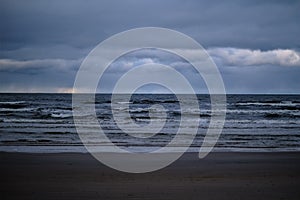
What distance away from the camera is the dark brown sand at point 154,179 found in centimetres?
821

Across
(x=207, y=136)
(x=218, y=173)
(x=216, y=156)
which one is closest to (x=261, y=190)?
(x=218, y=173)

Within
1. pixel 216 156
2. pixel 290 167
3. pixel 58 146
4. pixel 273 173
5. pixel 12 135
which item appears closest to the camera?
pixel 273 173

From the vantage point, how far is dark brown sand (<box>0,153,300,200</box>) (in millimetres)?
8211

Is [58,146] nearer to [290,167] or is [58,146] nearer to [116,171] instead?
[116,171]

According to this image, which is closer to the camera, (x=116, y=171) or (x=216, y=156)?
(x=116, y=171)

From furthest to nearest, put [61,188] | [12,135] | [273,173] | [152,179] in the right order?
[12,135]
[273,173]
[152,179]
[61,188]

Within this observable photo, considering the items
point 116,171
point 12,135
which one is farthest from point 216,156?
point 12,135

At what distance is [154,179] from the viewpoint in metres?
9.97

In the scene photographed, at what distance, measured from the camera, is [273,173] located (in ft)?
35.9

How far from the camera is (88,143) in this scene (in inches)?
728

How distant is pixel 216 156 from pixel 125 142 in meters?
6.03

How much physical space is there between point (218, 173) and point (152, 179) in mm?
2124

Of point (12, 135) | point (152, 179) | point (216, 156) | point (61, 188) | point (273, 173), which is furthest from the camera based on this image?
point (12, 135)

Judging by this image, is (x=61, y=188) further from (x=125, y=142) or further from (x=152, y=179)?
(x=125, y=142)
